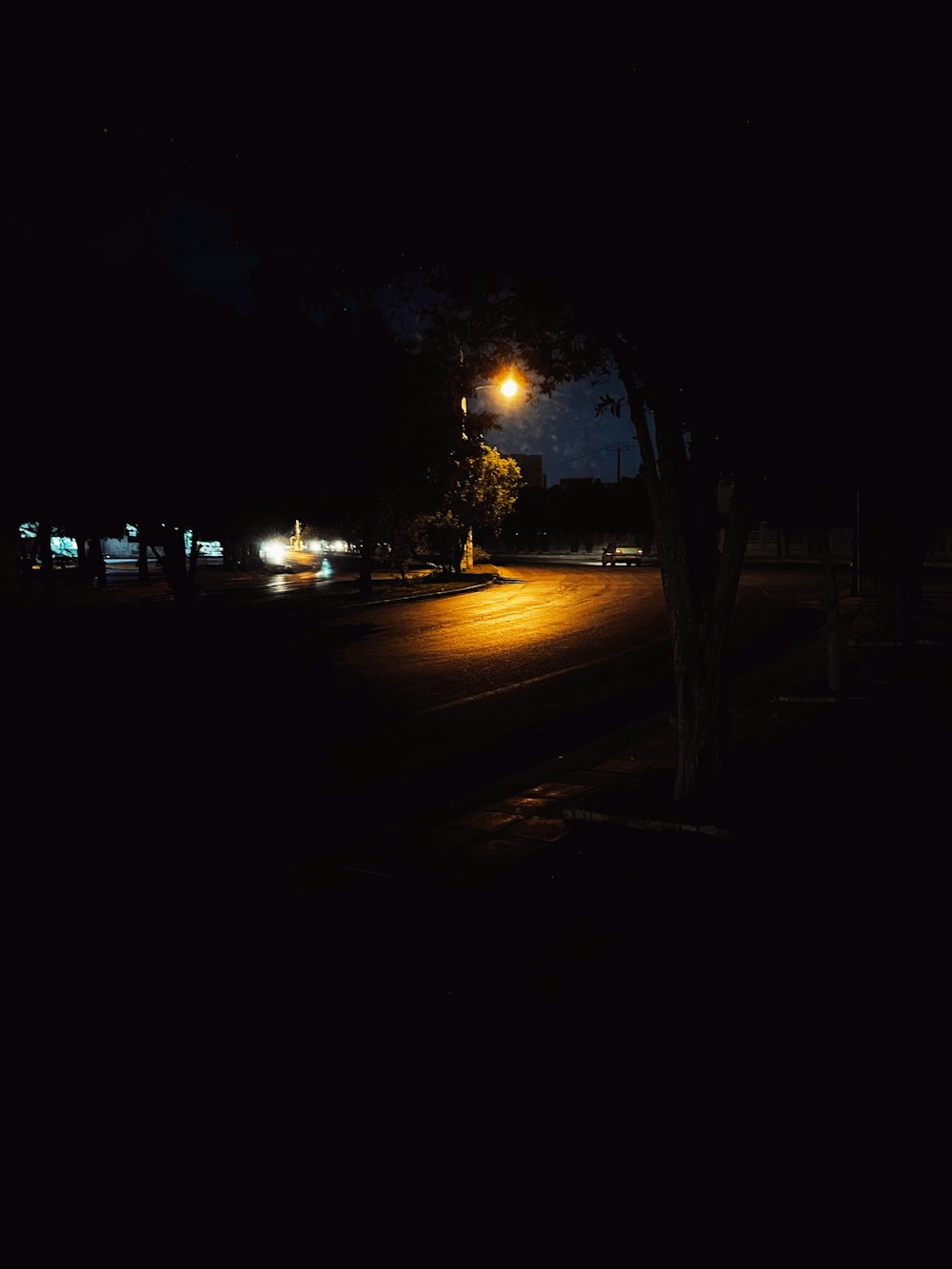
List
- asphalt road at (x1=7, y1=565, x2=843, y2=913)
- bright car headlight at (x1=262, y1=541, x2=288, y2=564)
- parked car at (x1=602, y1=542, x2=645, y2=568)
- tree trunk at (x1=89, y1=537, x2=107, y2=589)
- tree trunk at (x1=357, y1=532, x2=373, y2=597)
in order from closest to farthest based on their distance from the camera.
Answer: asphalt road at (x1=7, y1=565, x2=843, y2=913), tree trunk at (x1=357, y1=532, x2=373, y2=597), tree trunk at (x1=89, y1=537, x2=107, y2=589), parked car at (x1=602, y1=542, x2=645, y2=568), bright car headlight at (x1=262, y1=541, x2=288, y2=564)

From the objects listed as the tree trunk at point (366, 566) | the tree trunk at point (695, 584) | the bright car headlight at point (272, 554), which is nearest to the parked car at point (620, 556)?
the tree trunk at point (366, 566)

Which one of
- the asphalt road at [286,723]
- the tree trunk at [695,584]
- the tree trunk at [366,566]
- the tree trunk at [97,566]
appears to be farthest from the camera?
the tree trunk at [97,566]

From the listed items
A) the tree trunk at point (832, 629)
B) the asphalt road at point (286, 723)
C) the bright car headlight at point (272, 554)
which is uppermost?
the bright car headlight at point (272, 554)

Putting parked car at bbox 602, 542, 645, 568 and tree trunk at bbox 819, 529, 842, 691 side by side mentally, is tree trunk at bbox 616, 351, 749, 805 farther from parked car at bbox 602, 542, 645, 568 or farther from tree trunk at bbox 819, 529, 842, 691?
parked car at bbox 602, 542, 645, 568

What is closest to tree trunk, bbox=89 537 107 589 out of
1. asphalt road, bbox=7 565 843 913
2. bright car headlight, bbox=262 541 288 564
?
asphalt road, bbox=7 565 843 913

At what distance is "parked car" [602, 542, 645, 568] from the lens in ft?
168

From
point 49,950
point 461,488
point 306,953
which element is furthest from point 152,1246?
point 461,488

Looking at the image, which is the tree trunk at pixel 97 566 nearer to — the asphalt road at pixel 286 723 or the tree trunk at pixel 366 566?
the tree trunk at pixel 366 566

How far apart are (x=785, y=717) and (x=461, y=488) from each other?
110ft

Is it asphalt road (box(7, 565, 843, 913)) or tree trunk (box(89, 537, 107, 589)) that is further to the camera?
tree trunk (box(89, 537, 107, 589))

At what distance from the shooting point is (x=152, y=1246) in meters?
2.66

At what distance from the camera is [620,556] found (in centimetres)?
5206

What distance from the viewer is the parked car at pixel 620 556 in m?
51.1

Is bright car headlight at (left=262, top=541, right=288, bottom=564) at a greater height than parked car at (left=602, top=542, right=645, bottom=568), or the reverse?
bright car headlight at (left=262, top=541, right=288, bottom=564)
